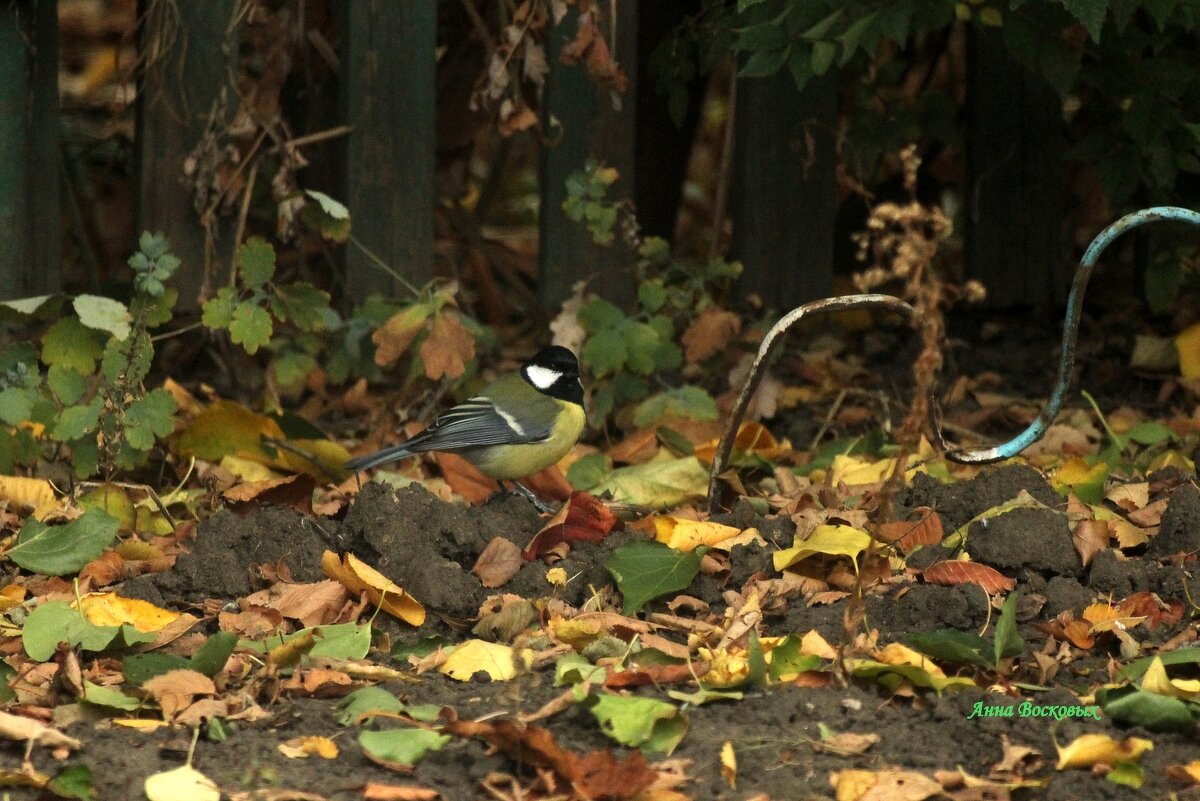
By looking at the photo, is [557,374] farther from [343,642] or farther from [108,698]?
[108,698]

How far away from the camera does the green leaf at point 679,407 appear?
505cm

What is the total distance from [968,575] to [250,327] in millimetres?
2205

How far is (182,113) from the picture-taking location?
5.08 meters

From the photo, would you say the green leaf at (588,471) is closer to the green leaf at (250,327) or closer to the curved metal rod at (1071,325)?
the green leaf at (250,327)

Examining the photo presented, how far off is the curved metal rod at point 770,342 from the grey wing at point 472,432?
75 centimetres

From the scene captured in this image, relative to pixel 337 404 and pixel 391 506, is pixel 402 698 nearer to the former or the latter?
pixel 391 506

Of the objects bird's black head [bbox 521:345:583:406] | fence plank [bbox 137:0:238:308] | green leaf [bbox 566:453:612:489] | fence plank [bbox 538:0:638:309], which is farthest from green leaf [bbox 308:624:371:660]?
fence plank [bbox 538:0:638:309]

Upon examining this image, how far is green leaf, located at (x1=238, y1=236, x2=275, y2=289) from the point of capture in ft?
15.4

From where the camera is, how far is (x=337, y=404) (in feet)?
18.9

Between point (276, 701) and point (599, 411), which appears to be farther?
point (599, 411)

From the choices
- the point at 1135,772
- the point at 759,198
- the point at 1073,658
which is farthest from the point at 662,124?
the point at 1135,772

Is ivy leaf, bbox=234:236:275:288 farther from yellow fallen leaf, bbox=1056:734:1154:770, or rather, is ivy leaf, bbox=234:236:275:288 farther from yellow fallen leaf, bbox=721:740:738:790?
yellow fallen leaf, bbox=1056:734:1154:770

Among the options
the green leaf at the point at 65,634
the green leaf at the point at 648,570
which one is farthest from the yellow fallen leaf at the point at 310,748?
the green leaf at the point at 648,570

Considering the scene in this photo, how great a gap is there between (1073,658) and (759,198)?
9.56 ft
